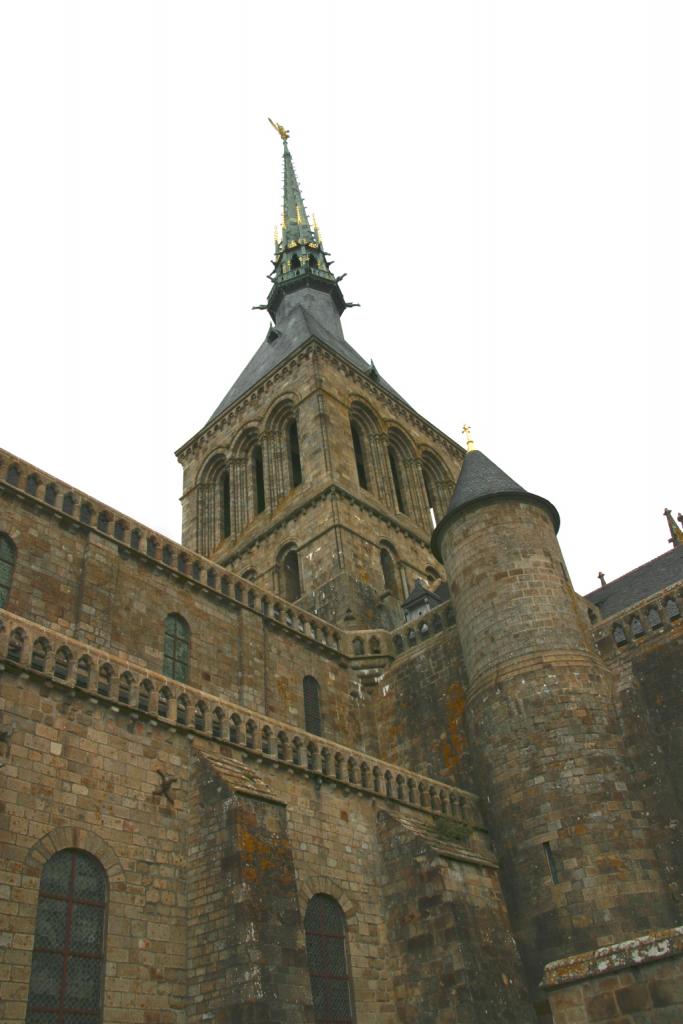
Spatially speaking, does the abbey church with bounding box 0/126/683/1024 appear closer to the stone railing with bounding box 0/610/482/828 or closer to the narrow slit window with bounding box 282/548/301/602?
the stone railing with bounding box 0/610/482/828

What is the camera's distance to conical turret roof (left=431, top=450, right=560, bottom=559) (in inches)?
832

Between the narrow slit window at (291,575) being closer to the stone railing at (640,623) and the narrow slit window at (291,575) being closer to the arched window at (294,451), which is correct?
the arched window at (294,451)

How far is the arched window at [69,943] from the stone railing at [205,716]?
2.48 m

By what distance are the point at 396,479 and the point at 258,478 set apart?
5621 mm

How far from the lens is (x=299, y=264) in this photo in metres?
45.4

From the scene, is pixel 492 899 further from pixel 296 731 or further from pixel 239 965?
pixel 239 965

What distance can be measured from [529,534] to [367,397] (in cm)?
1525

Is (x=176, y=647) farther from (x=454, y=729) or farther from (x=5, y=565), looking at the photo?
(x=454, y=729)

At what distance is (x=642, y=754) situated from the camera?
1675cm

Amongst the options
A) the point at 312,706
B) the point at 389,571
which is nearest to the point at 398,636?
the point at 312,706

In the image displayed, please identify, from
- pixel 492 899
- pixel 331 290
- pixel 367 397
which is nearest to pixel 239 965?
pixel 492 899

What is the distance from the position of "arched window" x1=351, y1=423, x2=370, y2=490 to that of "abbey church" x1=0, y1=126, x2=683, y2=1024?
4.36m

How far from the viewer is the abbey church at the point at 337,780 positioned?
11.2 meters

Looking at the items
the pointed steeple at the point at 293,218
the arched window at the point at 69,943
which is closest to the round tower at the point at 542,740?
the arched window at the point at 69,943
